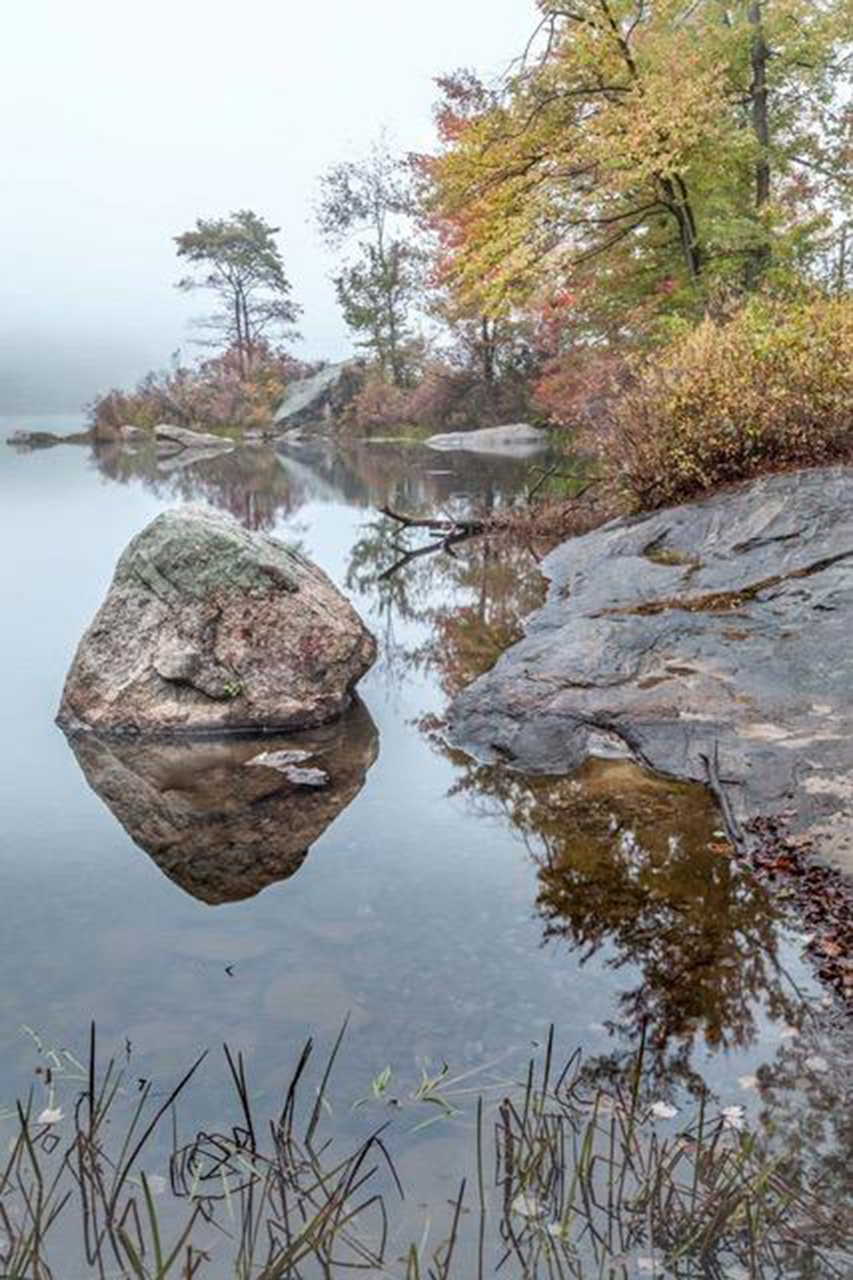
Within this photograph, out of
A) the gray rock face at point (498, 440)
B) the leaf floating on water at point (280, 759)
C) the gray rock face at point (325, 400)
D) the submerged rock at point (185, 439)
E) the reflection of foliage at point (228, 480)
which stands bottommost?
the leaf floating on water at point (280, 759)

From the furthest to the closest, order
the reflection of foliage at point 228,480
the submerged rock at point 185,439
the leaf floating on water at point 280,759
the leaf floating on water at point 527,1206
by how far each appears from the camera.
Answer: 1. the submerged rock at point 185,439
2. the reflection of foliage at point 228,480
3. the leaf floating on water at point 280,759
4. the leaf floating on water at point 527,1206

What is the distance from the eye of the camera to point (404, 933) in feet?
13.8

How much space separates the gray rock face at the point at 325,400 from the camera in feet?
153

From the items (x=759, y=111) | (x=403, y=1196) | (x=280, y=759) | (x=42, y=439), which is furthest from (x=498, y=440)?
(x=403, y=1196)

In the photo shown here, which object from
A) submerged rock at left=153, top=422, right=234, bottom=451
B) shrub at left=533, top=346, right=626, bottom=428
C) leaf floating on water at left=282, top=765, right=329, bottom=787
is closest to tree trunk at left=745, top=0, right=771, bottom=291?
shrub at left=533, top=346, right=626, bottom=428

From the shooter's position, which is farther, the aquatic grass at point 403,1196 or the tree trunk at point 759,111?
the tree trunk at point 759,111

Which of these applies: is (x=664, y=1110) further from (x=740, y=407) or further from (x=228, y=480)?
(x=228, y=480)

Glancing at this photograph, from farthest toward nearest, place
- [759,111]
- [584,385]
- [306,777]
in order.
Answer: [584,385] → [759,111] → [306,777]

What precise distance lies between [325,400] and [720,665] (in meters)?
42.4

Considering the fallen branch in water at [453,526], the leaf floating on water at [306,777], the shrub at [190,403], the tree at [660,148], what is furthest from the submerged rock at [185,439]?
the leaf floating on water at [306,777]

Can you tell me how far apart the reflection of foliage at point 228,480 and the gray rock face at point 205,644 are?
7993mm

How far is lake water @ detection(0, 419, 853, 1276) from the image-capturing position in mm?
3225

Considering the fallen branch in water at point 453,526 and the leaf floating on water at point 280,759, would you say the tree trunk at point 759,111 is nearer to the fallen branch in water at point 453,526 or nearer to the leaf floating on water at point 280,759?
the fallen branch in water at point 453,526

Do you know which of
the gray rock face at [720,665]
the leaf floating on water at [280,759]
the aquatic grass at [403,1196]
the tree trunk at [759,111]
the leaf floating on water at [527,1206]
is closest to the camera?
the aquatic grass at [403,1196]
